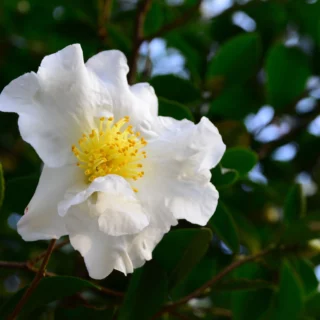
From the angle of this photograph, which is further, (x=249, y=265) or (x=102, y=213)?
(x=249, y=265)

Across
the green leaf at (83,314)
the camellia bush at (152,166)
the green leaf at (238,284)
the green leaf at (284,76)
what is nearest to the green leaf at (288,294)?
the camellia bush at (152,166)

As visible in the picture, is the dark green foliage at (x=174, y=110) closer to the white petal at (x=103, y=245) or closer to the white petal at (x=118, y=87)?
the white petal at (x=118, y=87)

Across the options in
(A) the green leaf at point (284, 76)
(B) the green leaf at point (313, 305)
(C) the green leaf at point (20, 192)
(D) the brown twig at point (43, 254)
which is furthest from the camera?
(A) the green leaf at point (284, 76)

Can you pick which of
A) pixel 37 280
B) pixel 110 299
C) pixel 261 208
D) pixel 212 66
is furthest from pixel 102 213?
pixel 261 208

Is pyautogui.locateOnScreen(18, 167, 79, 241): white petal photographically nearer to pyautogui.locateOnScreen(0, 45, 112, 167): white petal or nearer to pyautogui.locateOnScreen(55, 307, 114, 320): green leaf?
pyautogui.locateOnScreen(0, 45, 112, 167): white petal

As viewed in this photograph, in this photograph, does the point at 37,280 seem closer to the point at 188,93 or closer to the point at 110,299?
the point at 110,299

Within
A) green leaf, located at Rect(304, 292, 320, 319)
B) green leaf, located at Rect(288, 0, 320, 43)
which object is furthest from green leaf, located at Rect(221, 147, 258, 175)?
green leaf, located at Rect(288, 0, 320, 43)
